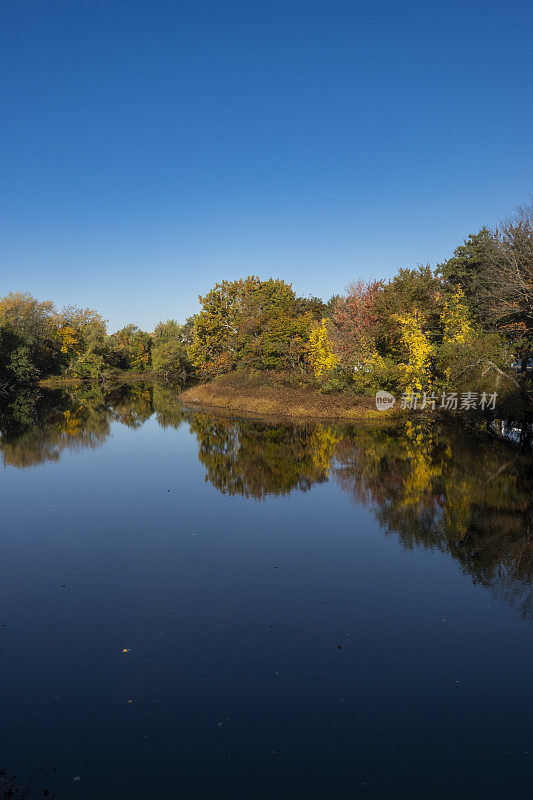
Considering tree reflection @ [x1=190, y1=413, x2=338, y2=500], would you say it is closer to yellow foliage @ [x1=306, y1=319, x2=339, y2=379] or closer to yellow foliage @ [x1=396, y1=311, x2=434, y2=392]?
yellow foliage @ [x1=396, y1=311, x2=434, y2=392]

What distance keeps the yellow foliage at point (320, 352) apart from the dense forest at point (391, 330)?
10 centimetres

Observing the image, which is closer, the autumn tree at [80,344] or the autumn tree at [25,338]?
the autumn tree at [25,338]

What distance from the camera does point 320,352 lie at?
47625 millimetres

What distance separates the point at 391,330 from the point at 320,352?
8962 millimetres

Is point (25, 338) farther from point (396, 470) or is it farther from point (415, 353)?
point (396, 470)

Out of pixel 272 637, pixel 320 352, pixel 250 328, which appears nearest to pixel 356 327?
pixel 320 352

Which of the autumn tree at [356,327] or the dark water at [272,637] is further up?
the autumn tree at [356,327]

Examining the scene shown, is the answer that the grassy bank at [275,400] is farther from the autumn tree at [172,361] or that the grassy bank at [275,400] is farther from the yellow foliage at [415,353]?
the autumn tree at [172,361]

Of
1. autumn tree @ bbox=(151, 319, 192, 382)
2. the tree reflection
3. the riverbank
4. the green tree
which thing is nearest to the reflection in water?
the tree reflection

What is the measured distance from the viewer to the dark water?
6777mm

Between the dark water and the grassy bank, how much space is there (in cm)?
1918

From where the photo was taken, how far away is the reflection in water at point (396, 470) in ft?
46.8

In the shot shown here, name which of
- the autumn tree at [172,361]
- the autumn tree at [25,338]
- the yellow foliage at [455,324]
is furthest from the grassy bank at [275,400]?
the autumn tree at [172,361]

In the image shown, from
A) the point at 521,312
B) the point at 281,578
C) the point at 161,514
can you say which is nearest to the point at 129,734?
the point at 281,578
